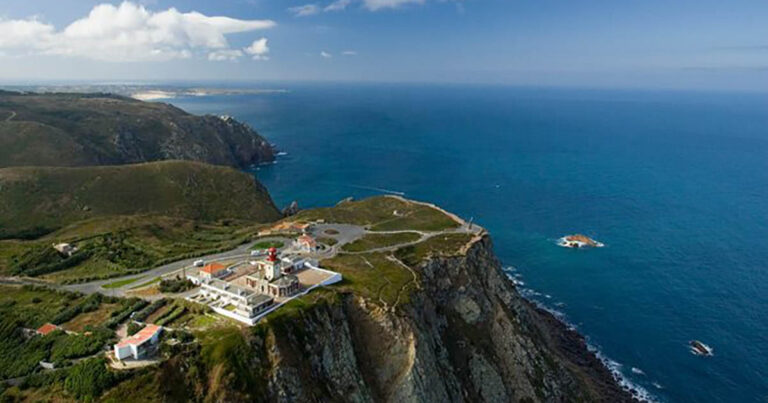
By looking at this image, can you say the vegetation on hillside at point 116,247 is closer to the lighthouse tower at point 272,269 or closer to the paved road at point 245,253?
the paved road at point 245,253

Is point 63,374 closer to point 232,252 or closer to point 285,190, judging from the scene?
point 232,252

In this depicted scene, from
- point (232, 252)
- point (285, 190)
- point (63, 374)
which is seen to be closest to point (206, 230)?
point (232, 252)

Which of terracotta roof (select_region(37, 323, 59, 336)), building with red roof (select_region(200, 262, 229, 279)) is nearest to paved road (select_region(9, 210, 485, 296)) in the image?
building with red roof (select_region(200, 262, 229, 279))

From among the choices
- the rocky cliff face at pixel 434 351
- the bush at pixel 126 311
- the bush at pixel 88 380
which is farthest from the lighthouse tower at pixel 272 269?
the bush at pixel 88 380

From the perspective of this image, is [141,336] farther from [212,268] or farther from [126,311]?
[212,268]

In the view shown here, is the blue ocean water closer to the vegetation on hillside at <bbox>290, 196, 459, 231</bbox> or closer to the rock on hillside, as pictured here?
the vegetation on hillside at <bbox>290, 196, 459, 231</bbox>

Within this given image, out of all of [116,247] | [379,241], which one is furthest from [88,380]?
[379,241]
